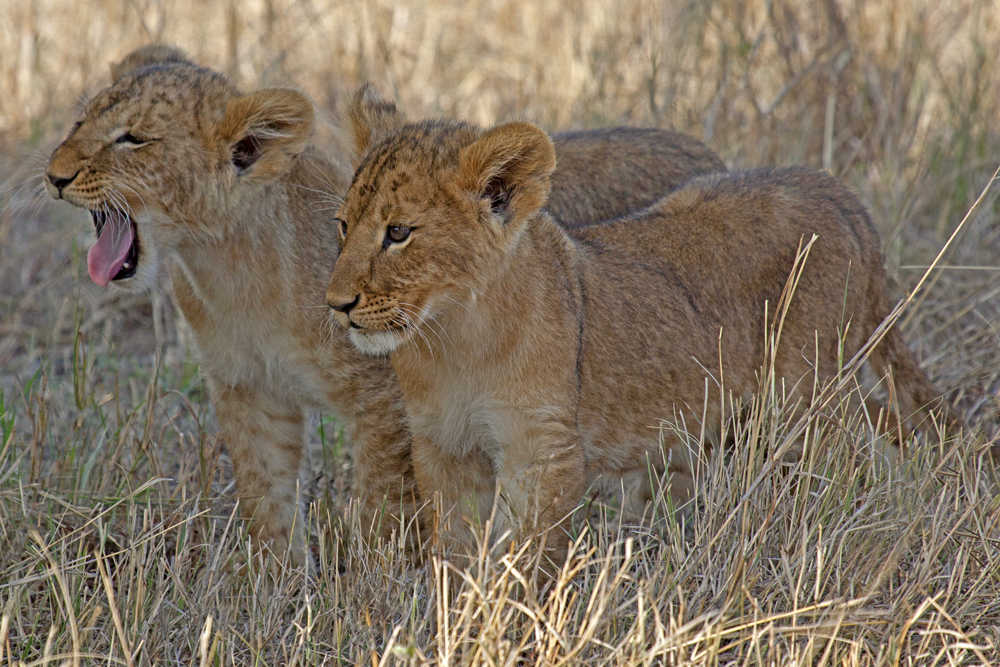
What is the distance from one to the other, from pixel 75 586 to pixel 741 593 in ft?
6.34

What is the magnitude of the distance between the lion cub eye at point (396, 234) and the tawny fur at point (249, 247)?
74cm

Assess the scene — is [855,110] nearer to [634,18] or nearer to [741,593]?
[634,18]

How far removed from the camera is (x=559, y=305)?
3588 mm

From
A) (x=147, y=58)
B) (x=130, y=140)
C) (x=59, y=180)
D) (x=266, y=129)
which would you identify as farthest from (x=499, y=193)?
(x=147, y=58)

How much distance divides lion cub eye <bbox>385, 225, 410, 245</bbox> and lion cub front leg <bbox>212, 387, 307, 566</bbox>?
4.04 ft

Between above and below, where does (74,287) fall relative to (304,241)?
below

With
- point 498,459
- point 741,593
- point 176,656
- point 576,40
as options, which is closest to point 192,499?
point 176,656

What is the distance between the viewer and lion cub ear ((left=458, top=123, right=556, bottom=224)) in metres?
3.15

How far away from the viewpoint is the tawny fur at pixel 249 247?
3.75 metres

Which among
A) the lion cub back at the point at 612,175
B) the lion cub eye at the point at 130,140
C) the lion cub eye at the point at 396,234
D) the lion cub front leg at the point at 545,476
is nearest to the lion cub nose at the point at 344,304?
the lion cub eye at the point at 396,234

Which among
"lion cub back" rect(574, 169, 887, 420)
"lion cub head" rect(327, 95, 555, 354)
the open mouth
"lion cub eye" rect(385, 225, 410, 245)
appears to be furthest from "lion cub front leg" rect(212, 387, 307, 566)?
"lion cub back" rect(574, 169, 887, 420)

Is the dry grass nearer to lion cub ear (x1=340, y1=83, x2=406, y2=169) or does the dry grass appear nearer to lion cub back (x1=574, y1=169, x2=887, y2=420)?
lion cub back (x1=574, y1=169, x2=887, y2=420)

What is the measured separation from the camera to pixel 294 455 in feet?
14.3

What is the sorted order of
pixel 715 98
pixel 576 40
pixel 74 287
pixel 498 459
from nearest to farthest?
1. pixel 498 459
2. pixel 74 287
3. pixel 715 98
4. pixel 576 40
